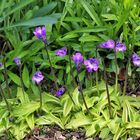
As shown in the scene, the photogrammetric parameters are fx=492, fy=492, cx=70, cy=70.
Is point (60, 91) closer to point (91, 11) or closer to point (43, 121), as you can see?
point (43, 121)

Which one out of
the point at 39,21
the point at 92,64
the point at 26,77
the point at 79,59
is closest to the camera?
the point at 79,59

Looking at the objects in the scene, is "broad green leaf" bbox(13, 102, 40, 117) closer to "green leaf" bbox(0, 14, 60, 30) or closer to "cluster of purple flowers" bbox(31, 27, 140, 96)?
"cluster of purple flowers" bbox(31, 27, 140, 96)

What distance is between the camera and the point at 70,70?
3.59 m

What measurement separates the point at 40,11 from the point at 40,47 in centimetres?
33


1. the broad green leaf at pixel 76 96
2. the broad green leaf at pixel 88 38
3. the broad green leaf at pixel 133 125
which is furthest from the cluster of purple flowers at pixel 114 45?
the broad green leaf at pixel 133 125

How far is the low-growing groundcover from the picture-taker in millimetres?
3441

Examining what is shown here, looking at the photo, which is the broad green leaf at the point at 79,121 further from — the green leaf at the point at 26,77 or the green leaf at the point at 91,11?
the green leaf at the point at 91,11

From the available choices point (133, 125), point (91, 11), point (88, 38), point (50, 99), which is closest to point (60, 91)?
point (50, 99)

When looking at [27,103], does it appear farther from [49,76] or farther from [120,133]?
[120,133]

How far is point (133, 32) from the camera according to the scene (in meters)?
3.74

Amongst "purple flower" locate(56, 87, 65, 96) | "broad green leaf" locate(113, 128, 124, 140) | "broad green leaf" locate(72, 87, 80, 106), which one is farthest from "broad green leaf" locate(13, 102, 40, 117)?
"broad green leaf" locate(113, 128, 124, 140)

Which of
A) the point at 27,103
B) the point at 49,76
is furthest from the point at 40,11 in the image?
the point at 27,103

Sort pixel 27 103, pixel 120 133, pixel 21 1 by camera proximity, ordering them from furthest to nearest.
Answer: pixel 21 1 → pixel 27 103 → pixel 120 133

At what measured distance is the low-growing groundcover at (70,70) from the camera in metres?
3.44
